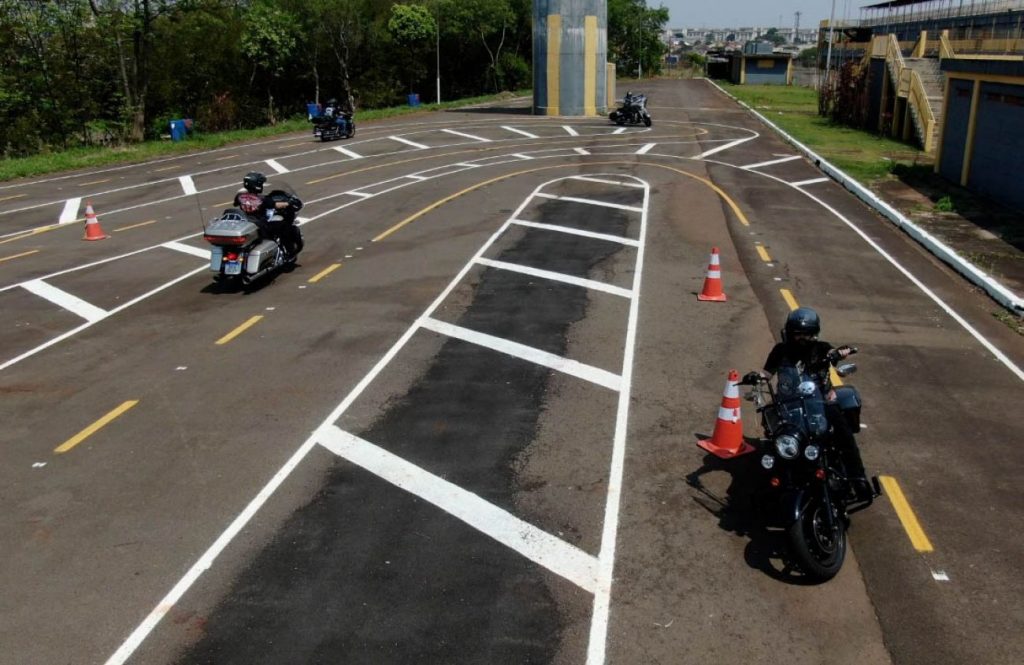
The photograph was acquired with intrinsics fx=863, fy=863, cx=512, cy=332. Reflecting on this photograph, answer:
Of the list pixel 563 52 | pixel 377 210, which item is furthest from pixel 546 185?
pixel 563 52

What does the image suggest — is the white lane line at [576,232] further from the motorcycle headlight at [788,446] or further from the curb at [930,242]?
the motorcycle headlight at [788,446]

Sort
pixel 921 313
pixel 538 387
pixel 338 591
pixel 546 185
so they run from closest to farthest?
pixel 338 591, pixel 538 387, pixel 921 313, pixel 546 185

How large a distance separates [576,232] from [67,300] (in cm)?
1028

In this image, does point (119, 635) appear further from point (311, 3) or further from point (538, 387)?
point (311, 3)

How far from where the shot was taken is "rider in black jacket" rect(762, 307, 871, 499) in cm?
710

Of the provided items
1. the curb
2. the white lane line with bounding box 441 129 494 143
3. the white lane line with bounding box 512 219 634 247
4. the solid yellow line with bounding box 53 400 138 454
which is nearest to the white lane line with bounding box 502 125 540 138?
the white lane line with bounding box 441 129 494 143

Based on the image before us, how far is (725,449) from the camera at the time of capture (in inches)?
343

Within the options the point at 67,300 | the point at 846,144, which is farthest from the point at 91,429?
the point at 846,144

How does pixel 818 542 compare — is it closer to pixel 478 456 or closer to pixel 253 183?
pixel 478 456

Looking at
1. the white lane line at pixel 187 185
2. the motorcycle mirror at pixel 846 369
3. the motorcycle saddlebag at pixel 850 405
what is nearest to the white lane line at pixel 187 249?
the white lane line at pixel 187 185

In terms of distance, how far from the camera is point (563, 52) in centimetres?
4675

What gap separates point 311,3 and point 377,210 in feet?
146

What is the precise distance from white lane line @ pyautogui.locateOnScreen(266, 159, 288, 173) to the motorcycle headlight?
26.2m

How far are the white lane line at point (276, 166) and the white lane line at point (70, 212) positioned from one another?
6.80 metres
